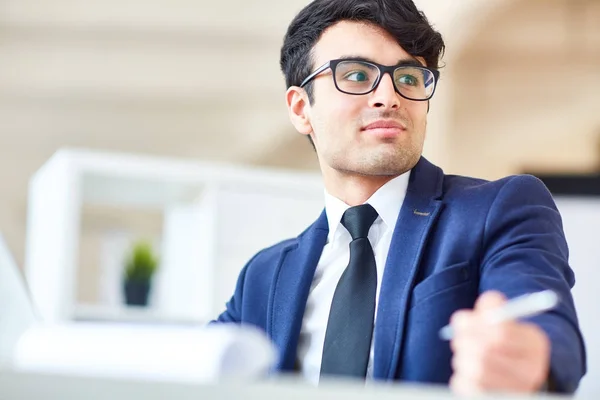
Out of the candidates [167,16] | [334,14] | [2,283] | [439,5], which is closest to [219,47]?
[167,16]

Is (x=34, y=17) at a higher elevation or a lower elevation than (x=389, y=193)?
higher

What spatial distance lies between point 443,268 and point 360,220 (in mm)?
246

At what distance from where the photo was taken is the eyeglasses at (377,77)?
1.77 metres

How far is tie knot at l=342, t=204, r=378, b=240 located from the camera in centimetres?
177

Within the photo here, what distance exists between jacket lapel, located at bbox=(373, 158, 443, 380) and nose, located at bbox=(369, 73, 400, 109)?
16 cm

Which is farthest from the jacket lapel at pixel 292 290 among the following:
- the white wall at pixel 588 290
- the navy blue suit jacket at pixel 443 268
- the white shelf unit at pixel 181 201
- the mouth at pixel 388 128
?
the white wall at pixel 588 290

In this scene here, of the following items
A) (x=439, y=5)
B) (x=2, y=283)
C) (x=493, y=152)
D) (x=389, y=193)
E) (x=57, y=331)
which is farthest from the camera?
(x=493, y=152)

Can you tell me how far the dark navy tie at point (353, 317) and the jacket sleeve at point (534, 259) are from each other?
22 centimetres

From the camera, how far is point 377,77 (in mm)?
1774

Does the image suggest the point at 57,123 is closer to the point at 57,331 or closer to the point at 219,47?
the point at 219,47

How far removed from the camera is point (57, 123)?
23.6ft

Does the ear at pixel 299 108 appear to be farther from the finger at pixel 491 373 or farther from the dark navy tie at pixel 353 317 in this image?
the finger at pixel 491 373

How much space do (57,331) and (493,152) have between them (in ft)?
18.8

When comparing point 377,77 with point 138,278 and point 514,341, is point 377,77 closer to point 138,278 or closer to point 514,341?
point 514,341
